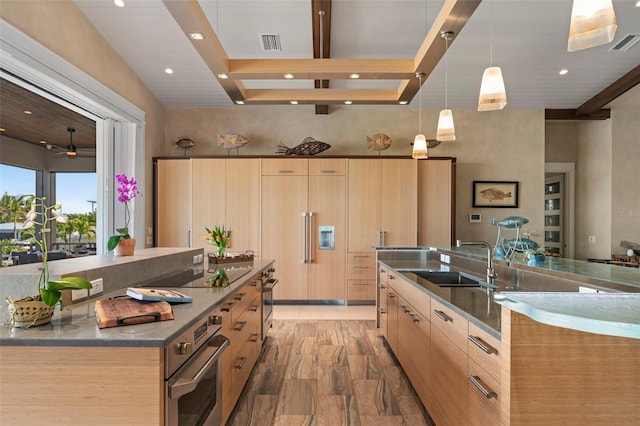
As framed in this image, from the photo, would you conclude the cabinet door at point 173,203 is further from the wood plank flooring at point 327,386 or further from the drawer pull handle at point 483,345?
the drawer pull handle at point 483,345

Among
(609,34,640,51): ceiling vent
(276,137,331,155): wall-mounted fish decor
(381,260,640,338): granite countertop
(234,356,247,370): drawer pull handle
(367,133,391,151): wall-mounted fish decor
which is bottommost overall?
(234,356,247,370): drawer pull handle

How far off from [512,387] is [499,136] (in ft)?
19.0

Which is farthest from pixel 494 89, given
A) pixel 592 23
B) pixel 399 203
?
pixel 399 203

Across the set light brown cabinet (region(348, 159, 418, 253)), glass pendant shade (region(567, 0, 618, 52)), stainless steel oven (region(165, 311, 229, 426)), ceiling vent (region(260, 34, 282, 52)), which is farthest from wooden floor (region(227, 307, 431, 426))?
ceiling vent (region(260, 34, 282, 52))

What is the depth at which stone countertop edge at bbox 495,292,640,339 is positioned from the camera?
722 mm

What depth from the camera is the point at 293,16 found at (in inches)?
158

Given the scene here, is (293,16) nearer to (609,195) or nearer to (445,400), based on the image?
(445,400)

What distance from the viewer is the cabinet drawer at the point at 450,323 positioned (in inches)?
64.2

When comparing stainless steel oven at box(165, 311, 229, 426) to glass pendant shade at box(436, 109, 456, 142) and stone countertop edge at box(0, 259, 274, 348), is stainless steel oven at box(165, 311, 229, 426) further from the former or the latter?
glass pendant shade at box(436, 109, 456, 142)

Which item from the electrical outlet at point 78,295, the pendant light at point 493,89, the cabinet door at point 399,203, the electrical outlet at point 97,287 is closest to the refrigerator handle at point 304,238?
the cabinet door at point 399,203

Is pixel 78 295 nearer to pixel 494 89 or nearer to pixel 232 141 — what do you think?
pixel 494 89

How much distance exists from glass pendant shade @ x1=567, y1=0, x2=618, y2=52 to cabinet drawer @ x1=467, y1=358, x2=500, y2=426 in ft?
4.53

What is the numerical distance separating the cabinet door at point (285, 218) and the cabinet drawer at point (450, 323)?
348 centimetres

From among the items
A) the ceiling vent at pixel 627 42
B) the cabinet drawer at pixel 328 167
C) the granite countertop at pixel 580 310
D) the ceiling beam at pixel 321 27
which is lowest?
the granite countertop at pixel 580 310
